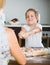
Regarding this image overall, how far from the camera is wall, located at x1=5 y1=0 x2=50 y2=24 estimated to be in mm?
5355

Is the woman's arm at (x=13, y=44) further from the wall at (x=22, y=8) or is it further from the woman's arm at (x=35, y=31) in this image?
the wall at (x=22, y=8)

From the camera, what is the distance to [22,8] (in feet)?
17.8

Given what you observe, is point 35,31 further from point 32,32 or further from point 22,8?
point 22,8

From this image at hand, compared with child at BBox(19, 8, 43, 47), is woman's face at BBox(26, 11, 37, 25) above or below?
above

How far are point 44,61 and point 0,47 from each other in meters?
0.65

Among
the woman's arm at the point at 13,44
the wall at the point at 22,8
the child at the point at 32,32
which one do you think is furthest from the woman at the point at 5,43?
the wall at the point at 22,8

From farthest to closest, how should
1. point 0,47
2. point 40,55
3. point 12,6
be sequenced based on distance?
point 12,6, point 40,55, point 0,47

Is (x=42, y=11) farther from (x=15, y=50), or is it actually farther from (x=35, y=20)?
(x=15, y=50)

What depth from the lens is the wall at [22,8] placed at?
5355 mm

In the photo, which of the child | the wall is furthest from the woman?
the wall

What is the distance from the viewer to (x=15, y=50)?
49.6 inches

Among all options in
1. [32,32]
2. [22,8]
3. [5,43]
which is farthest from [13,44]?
[22,8]

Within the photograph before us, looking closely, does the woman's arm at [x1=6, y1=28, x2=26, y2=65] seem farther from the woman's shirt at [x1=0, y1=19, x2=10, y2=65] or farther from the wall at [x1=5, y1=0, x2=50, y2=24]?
the wall at [x1=5, y1=0, x2=50, y2=24]

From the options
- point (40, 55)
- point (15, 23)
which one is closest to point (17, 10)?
point (15, 23)
